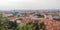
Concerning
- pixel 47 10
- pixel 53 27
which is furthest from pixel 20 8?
pixel 53 27

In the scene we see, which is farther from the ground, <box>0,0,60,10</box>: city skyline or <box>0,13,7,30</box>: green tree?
<box>0,0,60,10</box>: city skyline

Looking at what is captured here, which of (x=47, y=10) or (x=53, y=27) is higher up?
(x=47, y=10)

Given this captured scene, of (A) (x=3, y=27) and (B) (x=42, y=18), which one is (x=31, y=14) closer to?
(B) (x=42, y=18)

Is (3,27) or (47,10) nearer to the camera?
(3,27)

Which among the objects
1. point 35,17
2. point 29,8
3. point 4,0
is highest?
point 4,0

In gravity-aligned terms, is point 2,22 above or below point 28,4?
below

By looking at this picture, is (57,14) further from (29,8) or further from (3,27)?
(3,27)

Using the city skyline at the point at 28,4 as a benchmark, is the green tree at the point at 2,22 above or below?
A: below

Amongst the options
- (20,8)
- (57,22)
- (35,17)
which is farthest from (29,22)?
(57,22)

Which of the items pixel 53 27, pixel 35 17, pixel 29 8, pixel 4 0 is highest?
pixel 4 0
